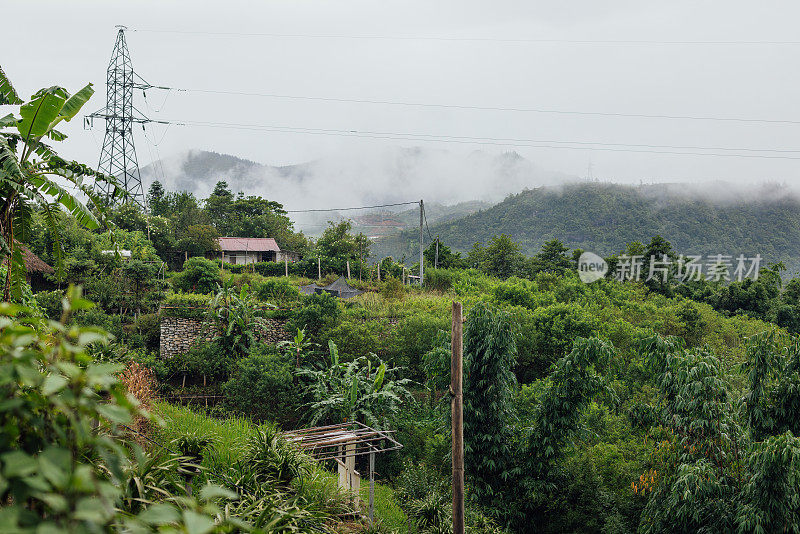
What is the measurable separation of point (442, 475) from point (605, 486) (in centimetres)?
271

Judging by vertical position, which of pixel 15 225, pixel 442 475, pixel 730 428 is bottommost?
pixel 442 475

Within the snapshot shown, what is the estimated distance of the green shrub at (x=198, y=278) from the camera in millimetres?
16750

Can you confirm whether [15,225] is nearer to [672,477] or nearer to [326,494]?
[326,494]

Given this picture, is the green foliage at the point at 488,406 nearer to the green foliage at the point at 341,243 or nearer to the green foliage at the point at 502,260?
the green foliage at the point at 341,243

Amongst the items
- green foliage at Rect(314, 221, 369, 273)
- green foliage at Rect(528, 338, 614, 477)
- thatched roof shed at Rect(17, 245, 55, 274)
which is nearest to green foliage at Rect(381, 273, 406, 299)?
green foliage at Rect(528, 338, 614, 477)

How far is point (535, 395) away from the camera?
9883 mm

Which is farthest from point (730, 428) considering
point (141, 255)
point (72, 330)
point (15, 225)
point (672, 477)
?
point (141, 255)

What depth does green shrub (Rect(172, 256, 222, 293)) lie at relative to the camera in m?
16.8

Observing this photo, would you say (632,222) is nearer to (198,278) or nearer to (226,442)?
(198,278)

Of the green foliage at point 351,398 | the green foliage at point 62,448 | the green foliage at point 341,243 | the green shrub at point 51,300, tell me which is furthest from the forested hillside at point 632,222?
the green foliage at point 62,448

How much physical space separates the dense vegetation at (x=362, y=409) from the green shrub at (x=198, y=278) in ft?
0.24

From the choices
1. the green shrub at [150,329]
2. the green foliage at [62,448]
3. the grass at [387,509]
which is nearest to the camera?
the green foliage at [62,448]

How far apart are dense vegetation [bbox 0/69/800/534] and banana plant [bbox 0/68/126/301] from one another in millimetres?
40

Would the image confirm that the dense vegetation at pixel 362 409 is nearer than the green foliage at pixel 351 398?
Yes
